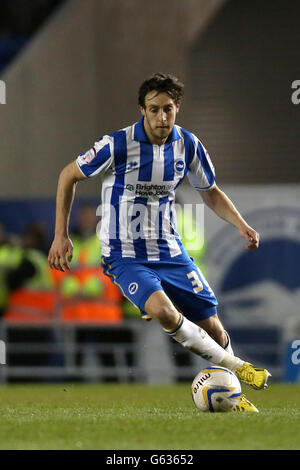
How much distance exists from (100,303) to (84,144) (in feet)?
8.87

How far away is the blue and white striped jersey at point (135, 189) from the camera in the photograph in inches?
264

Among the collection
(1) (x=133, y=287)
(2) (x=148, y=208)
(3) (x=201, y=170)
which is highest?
(3) (x=201, y=170)

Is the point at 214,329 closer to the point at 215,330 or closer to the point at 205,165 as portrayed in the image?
the point at 215,330

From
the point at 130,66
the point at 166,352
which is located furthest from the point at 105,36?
the point at 166,352

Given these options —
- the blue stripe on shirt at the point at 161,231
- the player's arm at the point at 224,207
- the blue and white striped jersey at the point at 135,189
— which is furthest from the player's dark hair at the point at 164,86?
the player's arm at the point at 224,207

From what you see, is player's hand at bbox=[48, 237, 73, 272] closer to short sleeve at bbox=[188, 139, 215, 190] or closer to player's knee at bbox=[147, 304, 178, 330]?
player's knee at bbox=[147, 304, 178, 330]

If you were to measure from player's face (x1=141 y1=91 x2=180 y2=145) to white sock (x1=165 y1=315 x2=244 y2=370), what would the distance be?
1.17 m

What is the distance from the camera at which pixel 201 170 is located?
23.1ft

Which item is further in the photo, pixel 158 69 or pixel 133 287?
pixel 158 69

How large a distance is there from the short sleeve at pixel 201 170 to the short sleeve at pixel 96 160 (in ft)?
2.02

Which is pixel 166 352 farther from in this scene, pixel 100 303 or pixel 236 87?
pixel 236 87

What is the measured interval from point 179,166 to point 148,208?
356mm

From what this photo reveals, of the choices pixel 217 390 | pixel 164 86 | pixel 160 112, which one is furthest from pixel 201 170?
pixel 217 390

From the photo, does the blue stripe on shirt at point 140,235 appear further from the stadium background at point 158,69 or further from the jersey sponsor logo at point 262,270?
the stadium background at point 158,69
